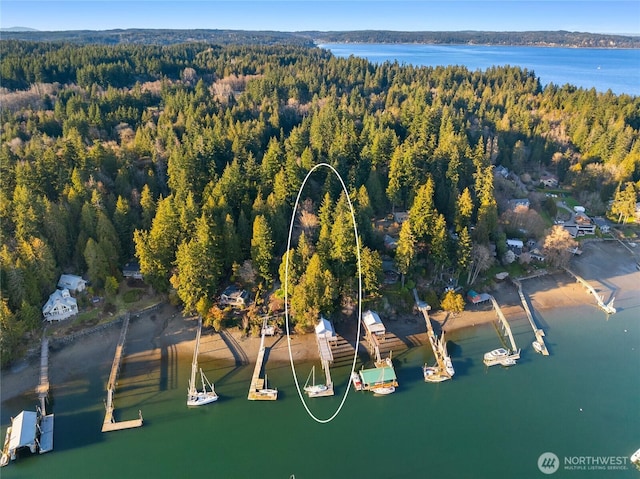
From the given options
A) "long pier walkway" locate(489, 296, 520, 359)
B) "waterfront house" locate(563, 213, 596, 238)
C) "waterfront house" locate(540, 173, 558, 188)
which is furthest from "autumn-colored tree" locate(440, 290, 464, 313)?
"waterfront house" locate(540, 173, 558, 188)

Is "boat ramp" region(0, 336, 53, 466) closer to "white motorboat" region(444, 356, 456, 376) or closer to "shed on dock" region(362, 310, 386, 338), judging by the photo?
"shed on dock" region(362, 310, 386, 338)

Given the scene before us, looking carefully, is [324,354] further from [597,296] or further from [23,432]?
[597,296]

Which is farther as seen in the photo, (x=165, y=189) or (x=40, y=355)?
(x=165, y=189)

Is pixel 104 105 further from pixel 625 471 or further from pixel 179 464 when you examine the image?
pixel 625 471

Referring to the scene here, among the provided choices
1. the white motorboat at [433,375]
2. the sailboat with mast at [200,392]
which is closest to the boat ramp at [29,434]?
the sailboat with mast at [200,392]

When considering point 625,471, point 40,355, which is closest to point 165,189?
point 40,355
